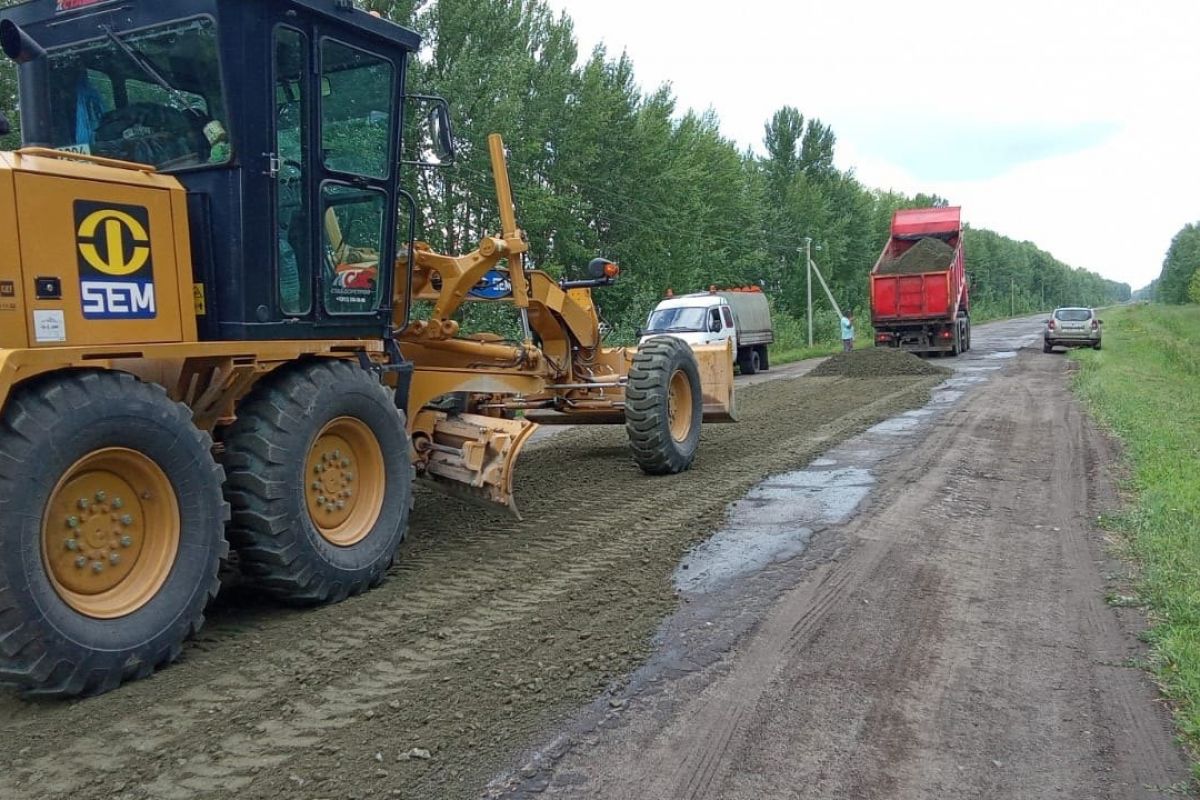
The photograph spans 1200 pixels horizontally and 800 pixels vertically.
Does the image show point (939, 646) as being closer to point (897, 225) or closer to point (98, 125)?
point (98, 125)

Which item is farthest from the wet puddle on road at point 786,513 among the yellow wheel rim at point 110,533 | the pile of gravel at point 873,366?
the pile of gravel at point 873,366

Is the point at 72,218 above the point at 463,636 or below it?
above

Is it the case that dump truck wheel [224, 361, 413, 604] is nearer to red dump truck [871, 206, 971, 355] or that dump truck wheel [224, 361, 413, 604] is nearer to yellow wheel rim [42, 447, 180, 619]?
yellow wheel rim [42, 447, 180, 619]

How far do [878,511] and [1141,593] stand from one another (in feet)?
7.45

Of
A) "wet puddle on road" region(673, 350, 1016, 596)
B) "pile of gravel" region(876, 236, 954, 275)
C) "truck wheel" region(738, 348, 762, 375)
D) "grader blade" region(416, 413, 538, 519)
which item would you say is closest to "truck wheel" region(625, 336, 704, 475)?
"wet puddle on road" region(673, 350, 1016, 596)

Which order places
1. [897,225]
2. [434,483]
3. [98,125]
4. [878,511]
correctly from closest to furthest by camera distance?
1. [98,125]
2. [434,483]
3. [878,511]
4. [897,225]

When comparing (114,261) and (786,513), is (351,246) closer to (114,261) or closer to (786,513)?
(114,261)

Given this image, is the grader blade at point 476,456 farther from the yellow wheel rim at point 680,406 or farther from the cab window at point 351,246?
the yellow wheel rim at point 680,406

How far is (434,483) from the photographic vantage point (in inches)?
262

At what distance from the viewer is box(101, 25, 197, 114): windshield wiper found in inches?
185

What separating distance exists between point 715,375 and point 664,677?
251 inches

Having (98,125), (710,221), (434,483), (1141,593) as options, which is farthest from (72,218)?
(710,221)

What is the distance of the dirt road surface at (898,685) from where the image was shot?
3.21 meters

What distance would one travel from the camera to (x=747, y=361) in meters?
25.8
